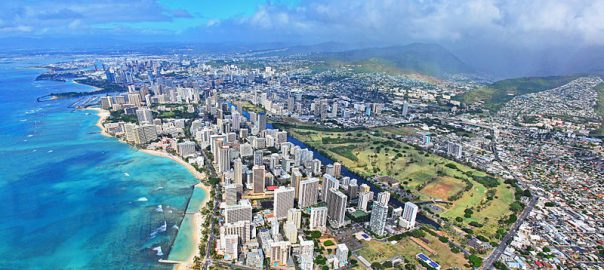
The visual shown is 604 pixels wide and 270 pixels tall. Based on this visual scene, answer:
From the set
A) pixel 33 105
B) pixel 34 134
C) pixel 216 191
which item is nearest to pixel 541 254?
pixel 216 191

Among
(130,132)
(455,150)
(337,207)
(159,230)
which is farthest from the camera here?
(130,132)

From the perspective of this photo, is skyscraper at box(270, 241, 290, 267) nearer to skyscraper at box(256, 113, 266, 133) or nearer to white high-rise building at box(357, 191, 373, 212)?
white high-rise building at box(357, 191, 373, 212)

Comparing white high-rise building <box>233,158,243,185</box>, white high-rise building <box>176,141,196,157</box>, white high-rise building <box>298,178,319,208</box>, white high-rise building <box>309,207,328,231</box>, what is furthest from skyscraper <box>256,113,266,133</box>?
white high-rise building <box>309,207,328,231</box>

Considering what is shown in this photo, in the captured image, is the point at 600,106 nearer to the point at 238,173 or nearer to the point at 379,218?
the point at 379,218

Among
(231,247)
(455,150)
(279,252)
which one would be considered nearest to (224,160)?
(231,247)

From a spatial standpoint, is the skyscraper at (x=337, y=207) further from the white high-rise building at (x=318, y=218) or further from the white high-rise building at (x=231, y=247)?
the white high-rise building at (x=231, y=247)

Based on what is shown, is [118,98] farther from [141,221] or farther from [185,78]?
[141,221]
